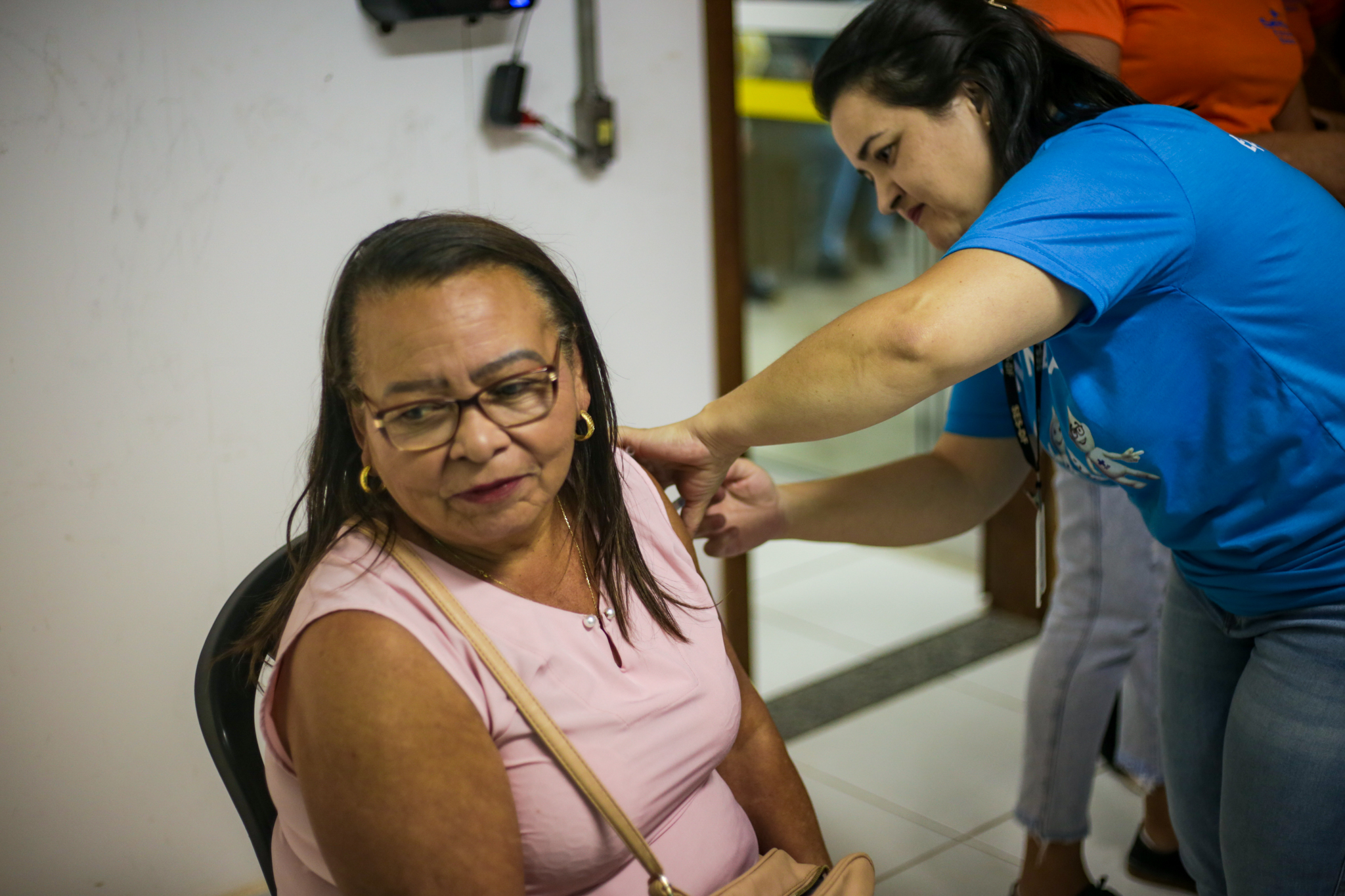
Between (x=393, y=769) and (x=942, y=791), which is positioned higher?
(x=393, y=769)

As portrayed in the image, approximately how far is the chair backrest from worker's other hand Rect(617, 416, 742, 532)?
1.57 feet

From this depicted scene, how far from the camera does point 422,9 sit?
6.77ft

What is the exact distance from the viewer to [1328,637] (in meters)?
1.35

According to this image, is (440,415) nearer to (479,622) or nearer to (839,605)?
(479,622)

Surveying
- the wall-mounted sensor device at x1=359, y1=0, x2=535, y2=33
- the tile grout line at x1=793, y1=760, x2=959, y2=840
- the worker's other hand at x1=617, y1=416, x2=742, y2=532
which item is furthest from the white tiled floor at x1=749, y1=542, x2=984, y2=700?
the wall-mounted sensor device at x1=359, y1=0, x2=535, y2=33

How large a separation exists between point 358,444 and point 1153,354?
2.89 feet

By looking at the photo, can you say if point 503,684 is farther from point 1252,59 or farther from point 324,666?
point 1252,59

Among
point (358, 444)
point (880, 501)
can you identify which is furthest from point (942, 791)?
point (358, 444)

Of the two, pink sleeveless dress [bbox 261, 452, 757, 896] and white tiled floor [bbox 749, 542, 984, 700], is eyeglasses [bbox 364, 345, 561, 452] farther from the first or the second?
white tiled floor [bbox 749, 542, 984, 700]

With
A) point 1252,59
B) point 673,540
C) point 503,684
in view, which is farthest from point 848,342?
point 1252,59

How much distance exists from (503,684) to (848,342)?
515mm

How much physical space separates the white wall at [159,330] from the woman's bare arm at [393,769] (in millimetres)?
1031

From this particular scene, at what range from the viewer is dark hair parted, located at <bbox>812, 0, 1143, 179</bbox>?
140cm

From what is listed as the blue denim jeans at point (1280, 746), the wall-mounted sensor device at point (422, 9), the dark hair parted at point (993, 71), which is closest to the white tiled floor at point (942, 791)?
the blue denim jeans at point (1280, 746)
